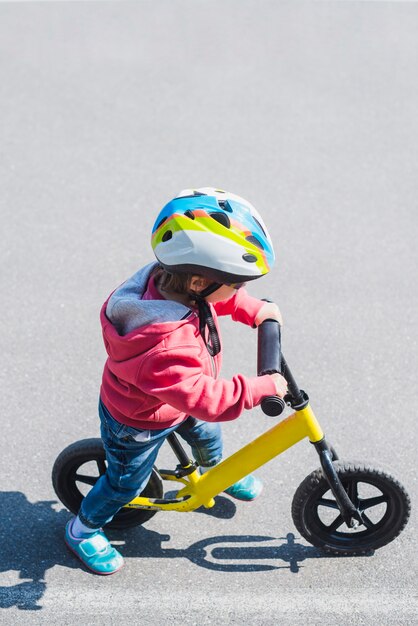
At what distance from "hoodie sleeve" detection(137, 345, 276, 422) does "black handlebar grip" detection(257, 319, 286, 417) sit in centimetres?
5

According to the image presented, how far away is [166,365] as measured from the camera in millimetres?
3020

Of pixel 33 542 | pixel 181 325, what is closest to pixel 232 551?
pixel 33 542

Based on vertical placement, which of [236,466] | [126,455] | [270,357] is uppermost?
[270,357]

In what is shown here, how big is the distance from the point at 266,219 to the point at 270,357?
302cm

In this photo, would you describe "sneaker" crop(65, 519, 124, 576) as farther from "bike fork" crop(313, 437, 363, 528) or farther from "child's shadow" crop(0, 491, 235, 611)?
"bike fork" crop(313, 437, 363, 528)

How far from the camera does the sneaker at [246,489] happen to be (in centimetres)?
409

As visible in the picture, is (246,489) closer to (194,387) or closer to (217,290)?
(194,387)

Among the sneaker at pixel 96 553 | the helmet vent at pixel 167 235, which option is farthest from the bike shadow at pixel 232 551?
the helmet vent at pixel 167 235

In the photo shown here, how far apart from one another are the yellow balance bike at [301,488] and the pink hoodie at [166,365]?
317mm

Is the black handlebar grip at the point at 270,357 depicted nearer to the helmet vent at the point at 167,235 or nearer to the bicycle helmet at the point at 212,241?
the bicycle helmet at the point at 212,241

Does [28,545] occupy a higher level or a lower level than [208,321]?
lower

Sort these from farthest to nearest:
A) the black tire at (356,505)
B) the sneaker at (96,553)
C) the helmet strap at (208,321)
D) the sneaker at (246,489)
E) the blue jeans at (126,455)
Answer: the sneaker at (246,489)
the sneaker at (96,553)
the black tire at (356,505)
the blue jeans at (126,455)
the helmet strap at (208,321)

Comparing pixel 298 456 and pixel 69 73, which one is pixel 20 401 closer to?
pixel 298 456

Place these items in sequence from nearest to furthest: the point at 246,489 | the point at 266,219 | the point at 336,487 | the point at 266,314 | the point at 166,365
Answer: the point at 166,365
the point at 266,314
the point at 336,487
the point at 246,489
the point at 266,219
